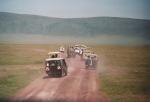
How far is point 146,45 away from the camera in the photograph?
22.4 feet

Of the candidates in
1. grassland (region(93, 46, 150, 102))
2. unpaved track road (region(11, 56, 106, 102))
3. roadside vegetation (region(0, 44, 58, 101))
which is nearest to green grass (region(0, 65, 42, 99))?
roadside vegetation (region(0, 44, 58, 101))

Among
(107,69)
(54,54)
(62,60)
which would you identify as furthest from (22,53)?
(107,69)

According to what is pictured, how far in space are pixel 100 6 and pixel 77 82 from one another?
4.42 feet

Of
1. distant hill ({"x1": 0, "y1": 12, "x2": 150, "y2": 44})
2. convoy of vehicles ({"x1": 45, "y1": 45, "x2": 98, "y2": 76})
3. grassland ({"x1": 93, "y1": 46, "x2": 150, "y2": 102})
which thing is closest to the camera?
grassland ({"x1": 93, "y1": 46, "x2": 150, "y2": 102})

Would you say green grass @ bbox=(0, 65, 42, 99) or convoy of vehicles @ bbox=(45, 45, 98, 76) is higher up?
convoy of vehicles @ bbox=(45, 45, 98, 76)

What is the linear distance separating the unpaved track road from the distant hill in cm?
52

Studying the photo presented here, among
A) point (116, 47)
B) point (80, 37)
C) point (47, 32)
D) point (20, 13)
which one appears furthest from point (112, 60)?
point (20, 13)

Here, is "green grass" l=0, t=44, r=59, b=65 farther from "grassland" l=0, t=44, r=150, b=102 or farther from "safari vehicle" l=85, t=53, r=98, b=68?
"safari vehicle" l=85, t=53, r=98, b=68

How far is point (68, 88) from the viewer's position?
689 cm

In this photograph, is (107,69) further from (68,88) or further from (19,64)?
(19,64)

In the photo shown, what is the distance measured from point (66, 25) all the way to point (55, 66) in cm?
74

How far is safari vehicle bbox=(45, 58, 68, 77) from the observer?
7117 mm

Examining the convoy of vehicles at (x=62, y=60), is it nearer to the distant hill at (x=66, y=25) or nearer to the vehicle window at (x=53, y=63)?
the vehicle window at (x=53, y=63)

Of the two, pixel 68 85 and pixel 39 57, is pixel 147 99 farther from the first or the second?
pixel 39 57
